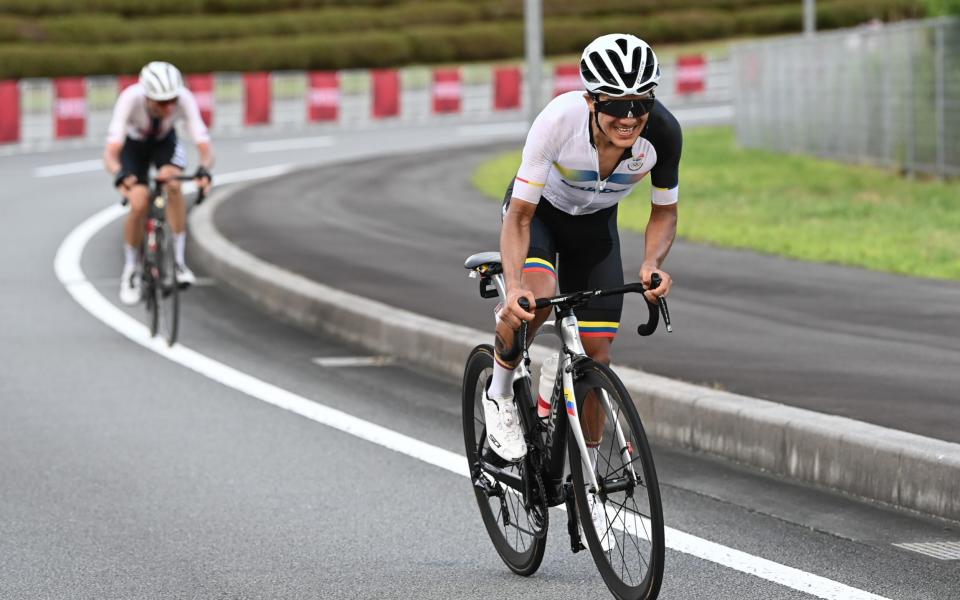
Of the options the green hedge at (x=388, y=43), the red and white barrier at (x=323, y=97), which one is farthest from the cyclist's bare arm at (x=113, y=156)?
the green hedge at (x=388, y=43)

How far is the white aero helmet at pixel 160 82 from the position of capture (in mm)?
11602

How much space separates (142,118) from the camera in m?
12.2

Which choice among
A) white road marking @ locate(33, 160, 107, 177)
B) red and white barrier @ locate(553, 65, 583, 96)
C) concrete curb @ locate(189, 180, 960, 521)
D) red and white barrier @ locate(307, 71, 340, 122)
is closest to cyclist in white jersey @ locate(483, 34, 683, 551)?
concrete curb @ locate(189, 180, 960, 521)

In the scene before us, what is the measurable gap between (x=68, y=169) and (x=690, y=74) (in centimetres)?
2542

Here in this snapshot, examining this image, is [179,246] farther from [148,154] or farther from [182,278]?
[148,154]

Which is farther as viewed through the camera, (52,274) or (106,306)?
(52,274)

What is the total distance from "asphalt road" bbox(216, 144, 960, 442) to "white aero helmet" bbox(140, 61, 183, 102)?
2.30 m

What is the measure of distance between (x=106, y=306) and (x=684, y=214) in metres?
8.12

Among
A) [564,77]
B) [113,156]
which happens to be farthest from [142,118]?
[564,77]

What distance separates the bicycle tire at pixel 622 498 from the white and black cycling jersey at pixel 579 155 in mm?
684

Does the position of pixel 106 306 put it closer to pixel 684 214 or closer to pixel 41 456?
pixel 41 456

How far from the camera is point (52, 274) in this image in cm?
1585

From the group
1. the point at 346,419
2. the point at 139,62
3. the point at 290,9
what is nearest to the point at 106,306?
the point at 346,419

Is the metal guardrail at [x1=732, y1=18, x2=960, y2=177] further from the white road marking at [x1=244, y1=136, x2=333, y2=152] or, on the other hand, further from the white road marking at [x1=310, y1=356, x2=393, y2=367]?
the white road marking at [x1=310, y1=356, x2=393, y2=367]
